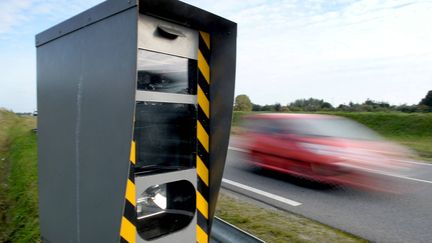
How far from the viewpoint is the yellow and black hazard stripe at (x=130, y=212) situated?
1.81 metres

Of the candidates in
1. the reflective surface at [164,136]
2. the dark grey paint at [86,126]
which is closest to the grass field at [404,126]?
the reflective surface at [164,136]

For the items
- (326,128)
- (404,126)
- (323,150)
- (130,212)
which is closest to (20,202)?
(130,212)

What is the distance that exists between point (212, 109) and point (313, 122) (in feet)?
18.0

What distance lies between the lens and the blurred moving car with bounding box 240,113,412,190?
6.15 meters

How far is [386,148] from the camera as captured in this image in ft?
22.1

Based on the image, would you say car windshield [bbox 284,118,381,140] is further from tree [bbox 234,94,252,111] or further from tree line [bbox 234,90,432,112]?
tree [bbox 234,94,252,111]

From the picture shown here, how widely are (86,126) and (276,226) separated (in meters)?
2.89

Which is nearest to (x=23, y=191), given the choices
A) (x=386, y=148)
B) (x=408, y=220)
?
(x=408, y=220)

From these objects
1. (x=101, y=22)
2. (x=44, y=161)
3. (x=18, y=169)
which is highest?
(x=101, y=22)

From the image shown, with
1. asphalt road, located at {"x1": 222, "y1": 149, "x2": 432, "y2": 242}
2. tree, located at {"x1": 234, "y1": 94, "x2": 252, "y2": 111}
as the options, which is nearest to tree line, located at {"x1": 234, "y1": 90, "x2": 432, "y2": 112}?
tree, located at {"x1": 234, "y1": 94, "x2": 252, "y2": 111}

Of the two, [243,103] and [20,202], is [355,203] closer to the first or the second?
[20,202]

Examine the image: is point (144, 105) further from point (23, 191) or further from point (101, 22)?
point (23, 191)

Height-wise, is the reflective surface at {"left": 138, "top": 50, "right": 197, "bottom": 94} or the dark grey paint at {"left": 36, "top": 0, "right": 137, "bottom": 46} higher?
the dark grey paint at {"left": 36, "top": 0, "right": 137, "bottom": 46}

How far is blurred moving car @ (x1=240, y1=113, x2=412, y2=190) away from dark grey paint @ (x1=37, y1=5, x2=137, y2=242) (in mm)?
5173
